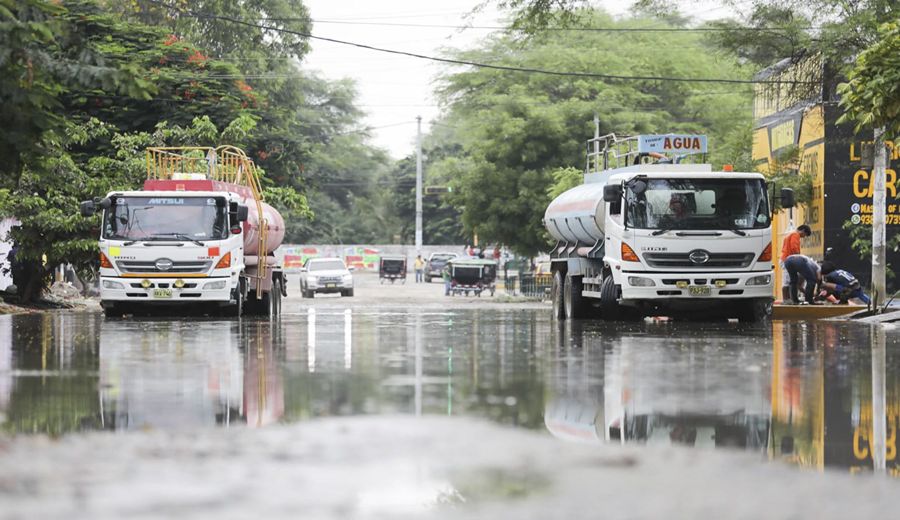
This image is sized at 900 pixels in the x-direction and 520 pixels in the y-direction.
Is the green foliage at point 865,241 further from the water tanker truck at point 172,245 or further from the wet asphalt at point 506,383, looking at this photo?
the water tanker truck at point 172,245

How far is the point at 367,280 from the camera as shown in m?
87.9

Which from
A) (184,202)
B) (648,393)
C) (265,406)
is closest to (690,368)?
(648,393)

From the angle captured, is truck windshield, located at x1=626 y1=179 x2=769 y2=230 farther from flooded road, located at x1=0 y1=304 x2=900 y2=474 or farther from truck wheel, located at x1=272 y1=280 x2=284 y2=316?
truck wheel, located at x1=272 y1=280 x2=284 y2=316

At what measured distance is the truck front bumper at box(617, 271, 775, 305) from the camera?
82.1 ft

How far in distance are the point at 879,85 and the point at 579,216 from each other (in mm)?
8608

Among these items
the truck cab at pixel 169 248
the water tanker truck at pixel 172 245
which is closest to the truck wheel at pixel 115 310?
the water tanker truck at pixel 172 245

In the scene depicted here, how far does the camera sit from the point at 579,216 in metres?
28.6

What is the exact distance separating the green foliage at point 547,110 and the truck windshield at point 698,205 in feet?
89.9

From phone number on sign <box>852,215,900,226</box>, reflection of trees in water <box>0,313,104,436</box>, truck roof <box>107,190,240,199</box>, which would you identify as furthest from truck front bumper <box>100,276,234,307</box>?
phone number on sign <box>852,215,900,226</box>

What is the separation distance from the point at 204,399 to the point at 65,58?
284 inches

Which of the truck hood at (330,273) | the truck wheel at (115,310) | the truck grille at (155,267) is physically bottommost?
the truck wheel at (115,310)

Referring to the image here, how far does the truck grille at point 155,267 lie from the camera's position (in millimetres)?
28094

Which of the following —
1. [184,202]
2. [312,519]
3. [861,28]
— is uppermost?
[861,28]

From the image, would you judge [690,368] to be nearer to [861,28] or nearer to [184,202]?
[184,202]
